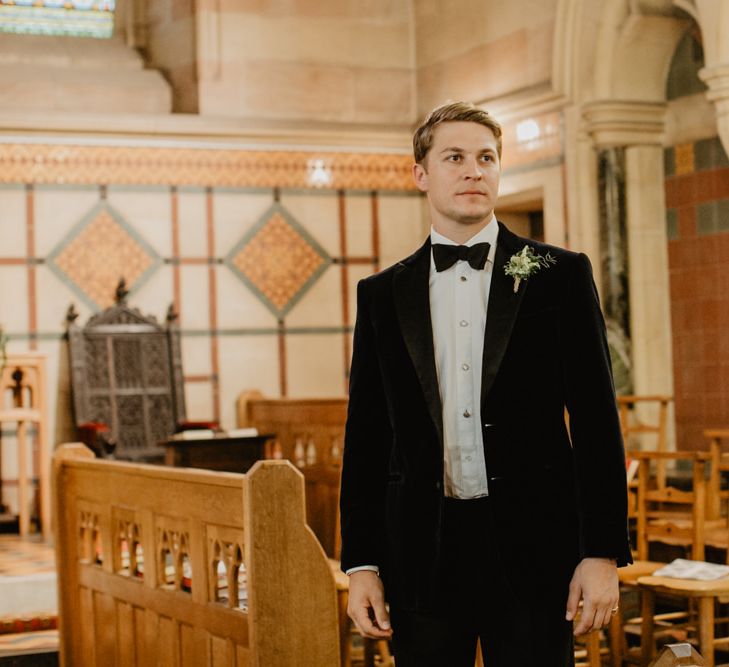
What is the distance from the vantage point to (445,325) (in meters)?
2.35

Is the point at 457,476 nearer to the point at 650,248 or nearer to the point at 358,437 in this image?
the point at 358,437

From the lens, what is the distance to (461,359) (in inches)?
90.5

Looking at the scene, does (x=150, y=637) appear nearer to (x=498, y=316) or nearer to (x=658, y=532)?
(x=658, y=532)

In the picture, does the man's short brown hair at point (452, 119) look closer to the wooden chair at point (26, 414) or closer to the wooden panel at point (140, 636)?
the wooden panel at point (140, 636)

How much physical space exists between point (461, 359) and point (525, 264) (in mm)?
204

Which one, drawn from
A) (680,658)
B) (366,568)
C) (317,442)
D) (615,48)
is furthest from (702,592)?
(615,48)

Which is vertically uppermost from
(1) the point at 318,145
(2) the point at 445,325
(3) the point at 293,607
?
(1) the point at 318,145

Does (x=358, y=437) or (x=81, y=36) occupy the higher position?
(x=81, y=36)

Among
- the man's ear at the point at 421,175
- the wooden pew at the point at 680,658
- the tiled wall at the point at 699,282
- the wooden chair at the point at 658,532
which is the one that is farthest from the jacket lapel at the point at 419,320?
the tiled wall at the point at 699,282

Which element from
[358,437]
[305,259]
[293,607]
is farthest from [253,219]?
[358,437]

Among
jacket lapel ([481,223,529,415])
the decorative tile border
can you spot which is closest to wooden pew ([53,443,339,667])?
jacket lapel ([481,223,529,415])

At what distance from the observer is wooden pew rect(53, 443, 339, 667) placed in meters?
3.66

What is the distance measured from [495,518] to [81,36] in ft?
30.8

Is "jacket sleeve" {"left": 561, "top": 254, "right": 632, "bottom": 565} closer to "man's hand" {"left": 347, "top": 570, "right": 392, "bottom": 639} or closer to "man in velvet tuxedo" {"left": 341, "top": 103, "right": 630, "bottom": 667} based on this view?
"man in velvet tuxedo" {"left": 341, "top": 103, "right": 630, "bottom": 667}
